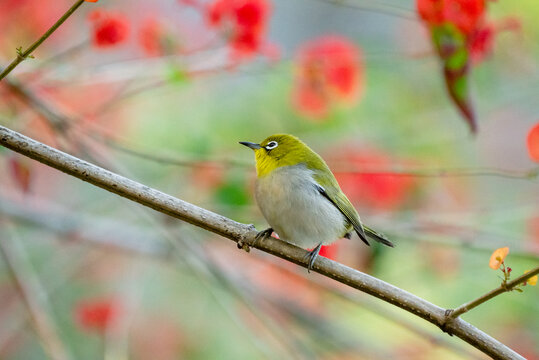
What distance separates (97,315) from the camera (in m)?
5.06

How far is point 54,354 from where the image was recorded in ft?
9.42

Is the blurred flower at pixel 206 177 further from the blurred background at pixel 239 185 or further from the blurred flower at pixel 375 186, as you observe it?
the blurred flower at pixel 375 186

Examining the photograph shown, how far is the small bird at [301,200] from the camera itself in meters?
2.78

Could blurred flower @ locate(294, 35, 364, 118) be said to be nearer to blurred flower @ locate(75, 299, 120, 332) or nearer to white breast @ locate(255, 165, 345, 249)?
white breast @ locate(255, 165, 345, 249)

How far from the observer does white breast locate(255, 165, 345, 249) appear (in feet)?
9.10

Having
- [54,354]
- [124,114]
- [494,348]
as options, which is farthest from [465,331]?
[124,114]

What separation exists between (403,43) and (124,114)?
134 inches

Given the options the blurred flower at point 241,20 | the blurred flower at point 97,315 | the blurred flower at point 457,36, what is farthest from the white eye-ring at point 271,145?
the blurred flower at point 97,315

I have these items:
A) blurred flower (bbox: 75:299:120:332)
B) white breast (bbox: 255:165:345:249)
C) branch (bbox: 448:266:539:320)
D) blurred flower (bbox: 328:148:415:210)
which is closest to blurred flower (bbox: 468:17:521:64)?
white breast (bbox: 255:165:345:249)

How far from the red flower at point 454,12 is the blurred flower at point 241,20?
966 mm

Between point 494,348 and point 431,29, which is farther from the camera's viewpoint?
point 431,29

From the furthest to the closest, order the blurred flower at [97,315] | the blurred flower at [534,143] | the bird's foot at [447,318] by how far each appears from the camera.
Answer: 1. the blurred flower at [97,315]
2. the blurred flower at [534,143]
3. the bird's foot at [447,318]

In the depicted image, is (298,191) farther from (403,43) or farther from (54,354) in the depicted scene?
(403,43)

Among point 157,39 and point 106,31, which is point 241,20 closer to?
point 157,39
